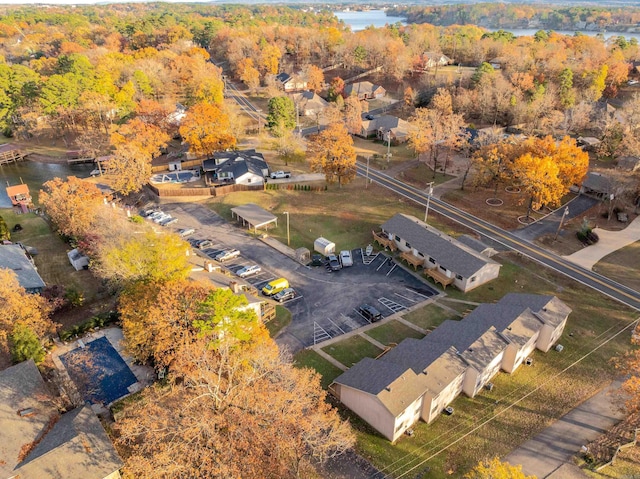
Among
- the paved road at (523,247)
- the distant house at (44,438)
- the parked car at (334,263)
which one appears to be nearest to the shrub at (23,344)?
the distant house at (44,438)

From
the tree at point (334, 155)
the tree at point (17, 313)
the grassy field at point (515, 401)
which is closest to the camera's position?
the grassy field at point (515, 401)

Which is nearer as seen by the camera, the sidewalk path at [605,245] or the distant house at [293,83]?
the sidewalk path at [605,245]

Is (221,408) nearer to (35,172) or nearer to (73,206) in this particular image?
(73,206)

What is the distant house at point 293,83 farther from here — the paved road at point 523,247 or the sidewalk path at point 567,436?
the sidewalk path at point 567,436

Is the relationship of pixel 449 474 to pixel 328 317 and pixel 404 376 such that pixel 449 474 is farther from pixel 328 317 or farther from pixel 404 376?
pixel 328 317

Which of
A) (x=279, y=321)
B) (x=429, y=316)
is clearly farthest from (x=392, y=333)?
(x=279, y=321)

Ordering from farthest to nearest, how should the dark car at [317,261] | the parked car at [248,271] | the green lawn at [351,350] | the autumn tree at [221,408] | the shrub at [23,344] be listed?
1. the dark car at [317,261]
2. the parked car at [248,271]
3. the green lawn at [351,350]
4. the shrub at [23,344]
5. the autumn tree at [221,408]

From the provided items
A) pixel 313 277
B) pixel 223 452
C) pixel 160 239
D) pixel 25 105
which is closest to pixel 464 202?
pixel 313 277
